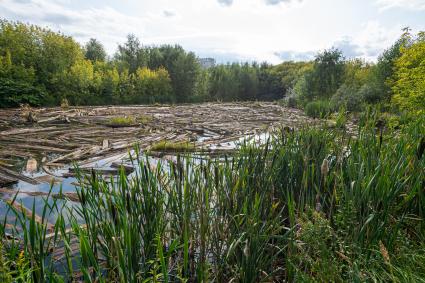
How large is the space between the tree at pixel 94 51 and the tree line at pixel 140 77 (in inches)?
6.5

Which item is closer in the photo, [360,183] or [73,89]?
[360,183]

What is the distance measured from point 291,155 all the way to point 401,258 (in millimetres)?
1616

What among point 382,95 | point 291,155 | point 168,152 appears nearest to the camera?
point 291,155

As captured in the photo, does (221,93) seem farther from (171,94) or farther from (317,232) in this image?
(317,232)

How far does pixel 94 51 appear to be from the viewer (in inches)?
1982

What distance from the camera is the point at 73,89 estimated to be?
3256cm

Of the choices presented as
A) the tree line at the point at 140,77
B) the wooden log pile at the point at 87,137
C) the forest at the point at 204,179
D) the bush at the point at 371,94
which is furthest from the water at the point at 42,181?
the bush at the point at 371,94

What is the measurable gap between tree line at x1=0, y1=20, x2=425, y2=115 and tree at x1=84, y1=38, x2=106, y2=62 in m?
0.17

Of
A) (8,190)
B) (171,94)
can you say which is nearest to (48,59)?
(171,94)

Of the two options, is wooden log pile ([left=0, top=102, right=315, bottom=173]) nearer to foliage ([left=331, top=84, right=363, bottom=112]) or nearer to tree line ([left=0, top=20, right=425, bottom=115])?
tree line ([left=0, top=20, right=425, bottom=115])

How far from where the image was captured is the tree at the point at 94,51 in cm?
5039

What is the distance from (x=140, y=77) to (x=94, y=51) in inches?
628

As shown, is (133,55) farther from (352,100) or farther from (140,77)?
(352,100)

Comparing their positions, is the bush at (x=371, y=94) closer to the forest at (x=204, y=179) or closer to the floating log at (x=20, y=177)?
the forest at (x=204, y=179)
